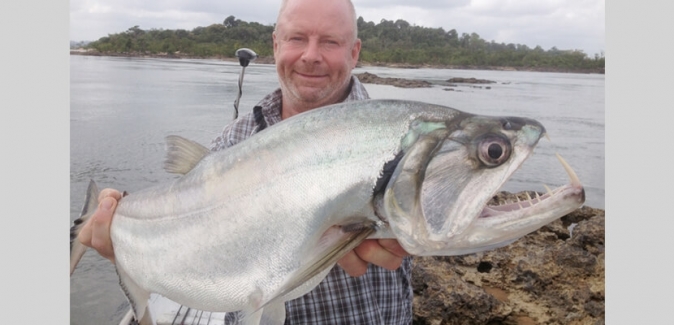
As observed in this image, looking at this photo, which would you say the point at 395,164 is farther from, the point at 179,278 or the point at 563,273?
the point at 563,273

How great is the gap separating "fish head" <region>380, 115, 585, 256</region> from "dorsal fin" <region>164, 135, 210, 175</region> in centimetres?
80

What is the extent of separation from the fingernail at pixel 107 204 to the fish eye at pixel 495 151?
1.53 meters

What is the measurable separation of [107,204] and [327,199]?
3.58 ft

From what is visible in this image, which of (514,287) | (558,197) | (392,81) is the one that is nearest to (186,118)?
(392,81)

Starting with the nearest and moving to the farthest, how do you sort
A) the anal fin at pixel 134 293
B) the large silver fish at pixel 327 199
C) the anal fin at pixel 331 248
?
the large silver fish at pixel 327 199 < the anal fin at pixel 331 248 < the anal fin at pixel 134 293

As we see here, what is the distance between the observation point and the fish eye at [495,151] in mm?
1506

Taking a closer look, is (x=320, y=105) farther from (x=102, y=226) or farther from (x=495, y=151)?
(x=495, y=151)

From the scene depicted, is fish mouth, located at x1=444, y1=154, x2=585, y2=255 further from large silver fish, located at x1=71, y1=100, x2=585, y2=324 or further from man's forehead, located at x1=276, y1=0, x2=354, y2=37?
man's forehead, located at x1=276, y1=0, x2=354, y2=37

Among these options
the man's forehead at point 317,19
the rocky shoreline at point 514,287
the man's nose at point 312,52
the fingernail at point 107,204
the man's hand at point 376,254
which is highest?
the man's forehead at point 317,19

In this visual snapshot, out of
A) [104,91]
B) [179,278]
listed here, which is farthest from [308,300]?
[104,91]

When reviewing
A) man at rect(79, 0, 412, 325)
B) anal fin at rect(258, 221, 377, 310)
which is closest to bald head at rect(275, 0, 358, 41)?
man at rect(79, 0, 412, 325)

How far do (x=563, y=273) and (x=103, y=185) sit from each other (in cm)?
985

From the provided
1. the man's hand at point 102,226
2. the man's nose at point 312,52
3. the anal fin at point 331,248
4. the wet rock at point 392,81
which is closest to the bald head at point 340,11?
the man's nose at point 312,52

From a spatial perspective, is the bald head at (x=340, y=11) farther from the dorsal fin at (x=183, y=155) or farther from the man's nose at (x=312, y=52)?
the dorsal fin at (x=183, y=155)
